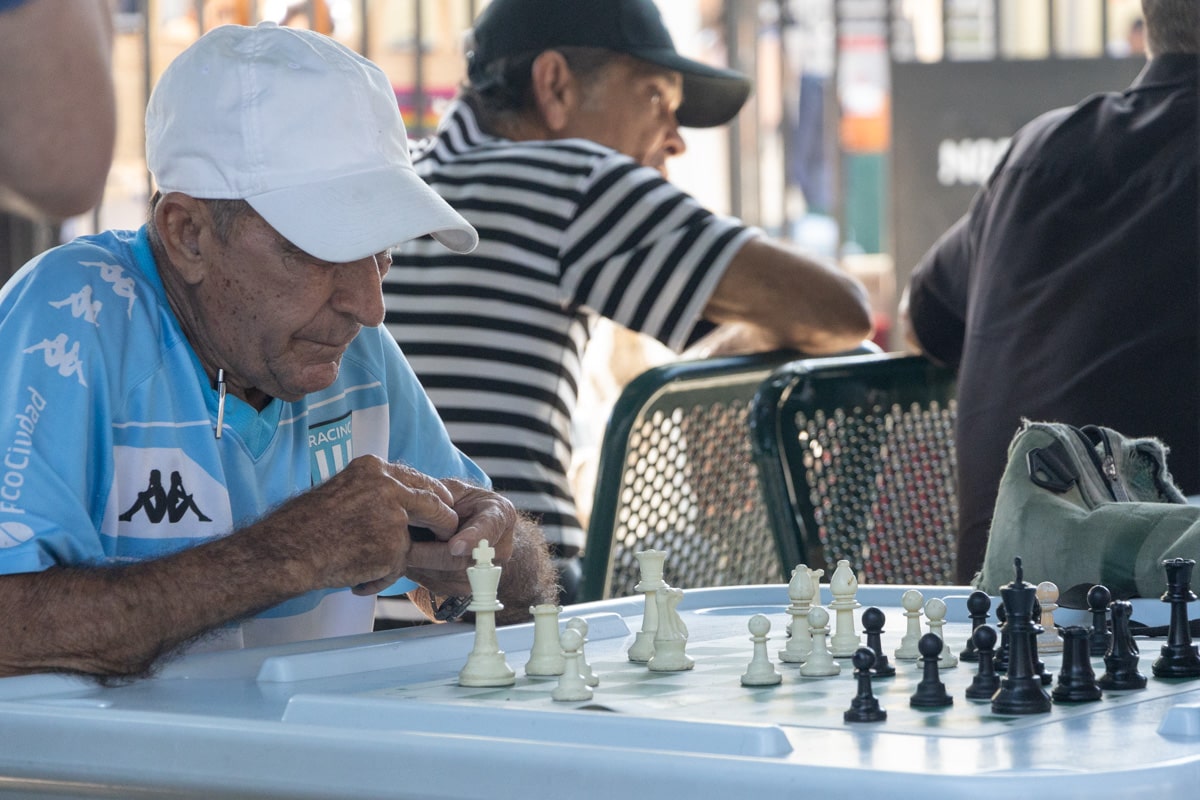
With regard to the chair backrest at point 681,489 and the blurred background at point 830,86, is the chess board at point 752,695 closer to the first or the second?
the chair backrest at point 681,489

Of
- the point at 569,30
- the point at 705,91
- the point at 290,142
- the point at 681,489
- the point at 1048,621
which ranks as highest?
the point at 569,30

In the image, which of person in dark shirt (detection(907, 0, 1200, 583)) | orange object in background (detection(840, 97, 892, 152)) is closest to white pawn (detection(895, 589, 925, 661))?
person in dark shirt (detection(907, 0, 1200, 583))

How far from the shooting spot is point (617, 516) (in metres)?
2.68

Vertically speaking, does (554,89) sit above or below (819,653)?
above

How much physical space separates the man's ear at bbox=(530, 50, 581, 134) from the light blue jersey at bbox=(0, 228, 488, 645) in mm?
1280

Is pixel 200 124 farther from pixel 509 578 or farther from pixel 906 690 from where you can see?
pixel 906 690

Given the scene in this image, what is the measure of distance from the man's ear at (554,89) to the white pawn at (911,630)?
181cm

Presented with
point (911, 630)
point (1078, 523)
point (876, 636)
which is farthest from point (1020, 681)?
point (1078, 523)

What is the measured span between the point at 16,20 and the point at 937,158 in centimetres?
211

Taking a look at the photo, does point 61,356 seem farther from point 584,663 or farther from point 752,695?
point 752,695

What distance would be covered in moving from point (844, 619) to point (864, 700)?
33 cm

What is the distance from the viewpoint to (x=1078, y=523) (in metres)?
1.72

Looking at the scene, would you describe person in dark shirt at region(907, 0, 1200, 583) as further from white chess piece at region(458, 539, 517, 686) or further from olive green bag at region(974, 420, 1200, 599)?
white chess piece at region(458, 539, 517, 686)

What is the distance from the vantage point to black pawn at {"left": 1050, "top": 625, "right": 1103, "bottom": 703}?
1.17m
